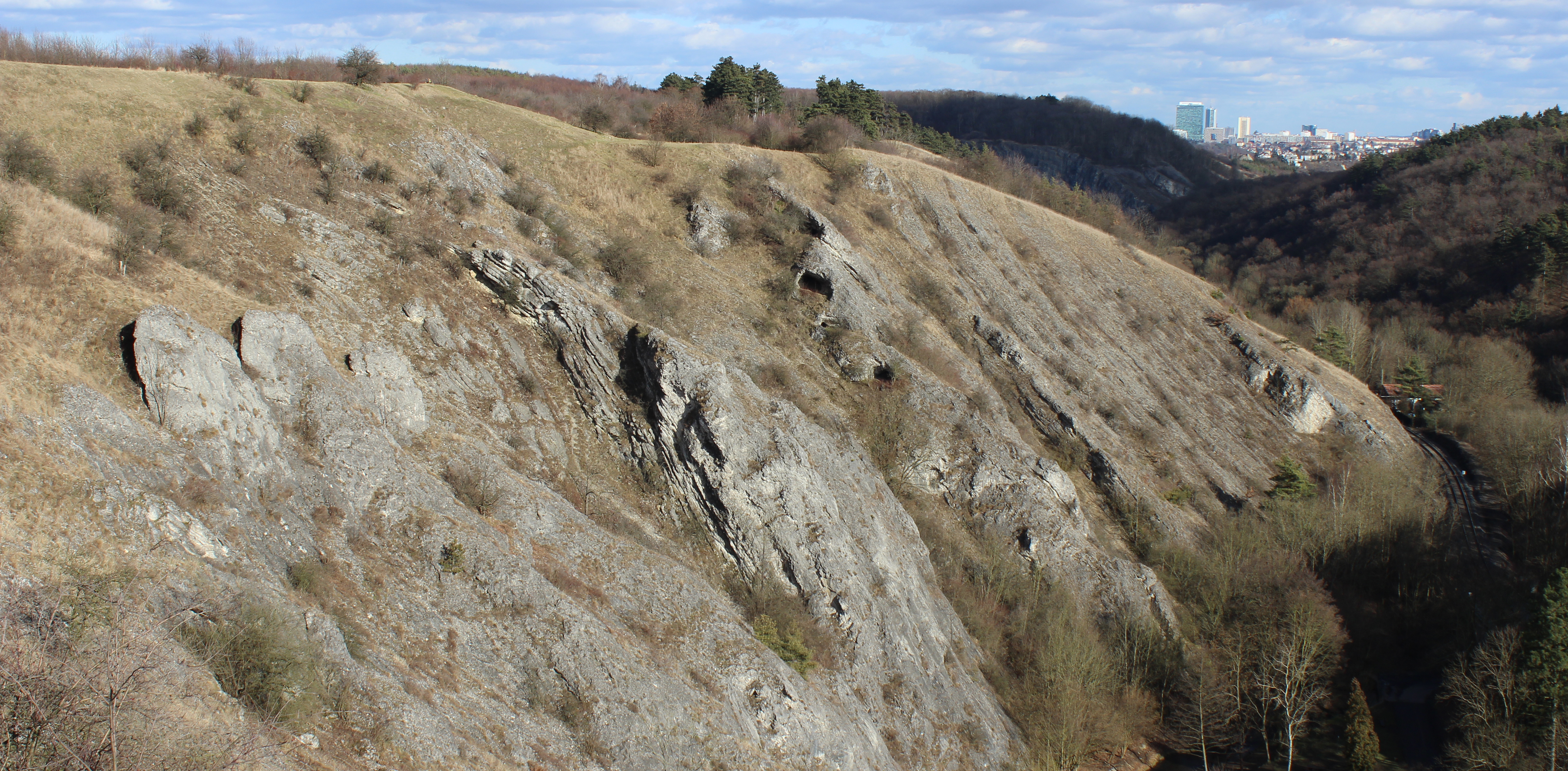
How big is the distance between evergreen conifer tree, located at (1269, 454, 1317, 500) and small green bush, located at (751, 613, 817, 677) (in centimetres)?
2710

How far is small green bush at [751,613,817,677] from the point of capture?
A: 1848 centimetres

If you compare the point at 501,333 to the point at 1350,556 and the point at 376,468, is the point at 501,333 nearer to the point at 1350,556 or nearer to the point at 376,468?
the point at 376,468

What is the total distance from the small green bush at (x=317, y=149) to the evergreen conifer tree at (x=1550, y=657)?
1606 inches

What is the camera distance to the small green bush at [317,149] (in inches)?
933

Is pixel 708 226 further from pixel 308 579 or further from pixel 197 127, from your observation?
pixel 308 579

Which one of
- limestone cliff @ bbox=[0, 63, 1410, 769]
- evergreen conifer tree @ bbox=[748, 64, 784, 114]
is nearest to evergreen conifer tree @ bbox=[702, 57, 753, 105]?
evergreen conifer tree @ bbox=[748, 64, 784, 114]

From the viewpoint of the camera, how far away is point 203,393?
13867 millimetres

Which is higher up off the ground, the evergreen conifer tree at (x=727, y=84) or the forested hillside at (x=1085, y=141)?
the forested hillside at (x=1085, y=141)

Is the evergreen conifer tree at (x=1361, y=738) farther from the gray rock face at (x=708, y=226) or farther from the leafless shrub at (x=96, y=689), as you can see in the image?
the leafless shrub at (x=96, y=689)

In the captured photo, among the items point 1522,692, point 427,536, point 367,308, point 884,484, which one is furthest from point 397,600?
point 1522,692

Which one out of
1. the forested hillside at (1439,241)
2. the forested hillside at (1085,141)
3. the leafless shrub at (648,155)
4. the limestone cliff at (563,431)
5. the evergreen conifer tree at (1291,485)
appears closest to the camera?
the limestone cliff at (563,431)

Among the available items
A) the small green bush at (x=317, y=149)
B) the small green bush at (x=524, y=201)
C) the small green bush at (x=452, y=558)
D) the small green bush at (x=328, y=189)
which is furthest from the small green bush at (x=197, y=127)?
the small green bush at (x=452, y=558)

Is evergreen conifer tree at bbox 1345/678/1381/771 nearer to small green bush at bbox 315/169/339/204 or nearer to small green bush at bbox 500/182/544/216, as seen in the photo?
small green bush at bbox 500/182/544/216

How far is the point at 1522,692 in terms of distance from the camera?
24188mm
